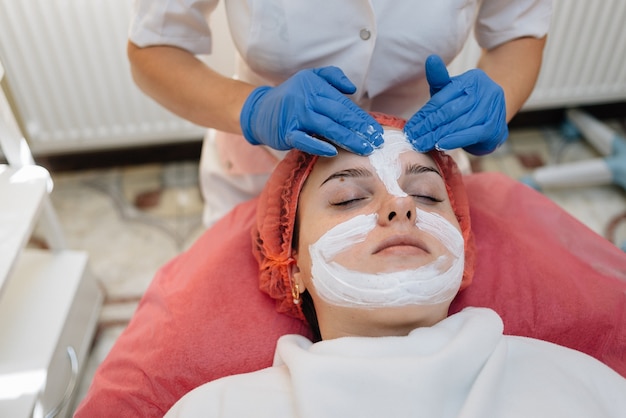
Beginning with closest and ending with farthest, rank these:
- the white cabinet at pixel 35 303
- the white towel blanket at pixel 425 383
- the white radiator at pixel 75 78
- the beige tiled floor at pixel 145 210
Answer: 1. the white towel blanket at pixel 425 383
2. the white cabinet at pixel 35 303
3. the white radiator at pixel 75 78
4. the beige tiled floor at pixel 145 210

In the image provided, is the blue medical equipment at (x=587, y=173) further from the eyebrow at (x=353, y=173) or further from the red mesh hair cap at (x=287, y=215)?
the eyebrow at (x=353, y=173)

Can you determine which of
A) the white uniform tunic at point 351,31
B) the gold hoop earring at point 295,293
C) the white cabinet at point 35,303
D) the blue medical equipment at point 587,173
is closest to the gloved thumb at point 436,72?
the white uniform tunic at point 351,31

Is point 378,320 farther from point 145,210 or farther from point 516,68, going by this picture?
point 145,210

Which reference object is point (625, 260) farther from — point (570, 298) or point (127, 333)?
point (127, 333)

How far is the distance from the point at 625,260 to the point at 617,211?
0.88 m

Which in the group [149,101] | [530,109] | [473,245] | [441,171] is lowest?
[530,109]

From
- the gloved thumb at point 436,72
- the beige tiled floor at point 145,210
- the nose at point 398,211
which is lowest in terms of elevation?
the beige tiled floor at point 145,210

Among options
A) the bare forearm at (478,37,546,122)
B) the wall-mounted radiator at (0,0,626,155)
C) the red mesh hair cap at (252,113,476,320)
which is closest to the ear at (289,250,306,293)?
the red mesh hair cap at (252,113,476,320)

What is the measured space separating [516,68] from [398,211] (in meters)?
0.51

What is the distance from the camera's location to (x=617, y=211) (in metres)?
2.06

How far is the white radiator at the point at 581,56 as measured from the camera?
6.31 ft

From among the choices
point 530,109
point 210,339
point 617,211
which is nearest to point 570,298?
point 210,339

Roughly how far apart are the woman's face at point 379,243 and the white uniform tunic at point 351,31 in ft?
0.63

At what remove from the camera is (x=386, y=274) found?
3.10 ft
